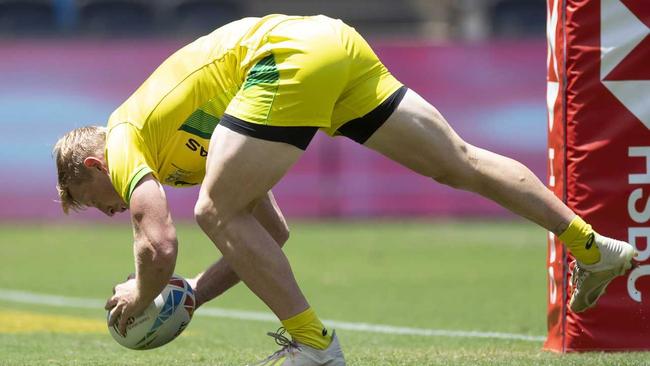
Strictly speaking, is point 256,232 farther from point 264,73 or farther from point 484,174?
point 484,174

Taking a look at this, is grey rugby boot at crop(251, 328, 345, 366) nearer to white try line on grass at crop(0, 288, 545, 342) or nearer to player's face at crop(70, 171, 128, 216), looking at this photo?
player's face at crop(70, 171, 128, 216)

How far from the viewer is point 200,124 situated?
18.9 ft

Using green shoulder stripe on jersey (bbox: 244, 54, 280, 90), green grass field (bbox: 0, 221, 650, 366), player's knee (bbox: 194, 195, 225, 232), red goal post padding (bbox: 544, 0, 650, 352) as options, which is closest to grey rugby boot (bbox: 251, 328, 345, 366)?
player's knee (bbox: 194, 195, 225, 232)

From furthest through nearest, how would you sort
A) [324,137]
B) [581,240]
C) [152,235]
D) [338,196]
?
1. [338,196]
2. [324,137]
3. [581,240]
4. [152,235]

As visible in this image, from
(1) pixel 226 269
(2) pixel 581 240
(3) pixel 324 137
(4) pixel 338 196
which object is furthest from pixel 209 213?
(4) pixel 338 196

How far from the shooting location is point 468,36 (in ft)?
71.7

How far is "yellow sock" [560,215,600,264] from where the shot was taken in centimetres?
585

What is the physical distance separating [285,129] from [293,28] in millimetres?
473

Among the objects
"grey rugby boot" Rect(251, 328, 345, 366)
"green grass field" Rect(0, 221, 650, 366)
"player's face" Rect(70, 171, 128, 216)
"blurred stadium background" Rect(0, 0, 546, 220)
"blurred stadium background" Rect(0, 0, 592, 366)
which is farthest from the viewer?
"blurred stadium background" Rect(0, 0, 546, 220)

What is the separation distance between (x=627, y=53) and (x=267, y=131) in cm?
228

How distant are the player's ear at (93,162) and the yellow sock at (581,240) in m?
2.19

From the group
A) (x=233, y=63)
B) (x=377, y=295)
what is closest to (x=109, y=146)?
(x=233, y=63)

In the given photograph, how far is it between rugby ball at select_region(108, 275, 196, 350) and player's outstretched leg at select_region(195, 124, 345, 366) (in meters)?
0.58

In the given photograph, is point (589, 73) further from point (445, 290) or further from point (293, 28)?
point (445, 290)
